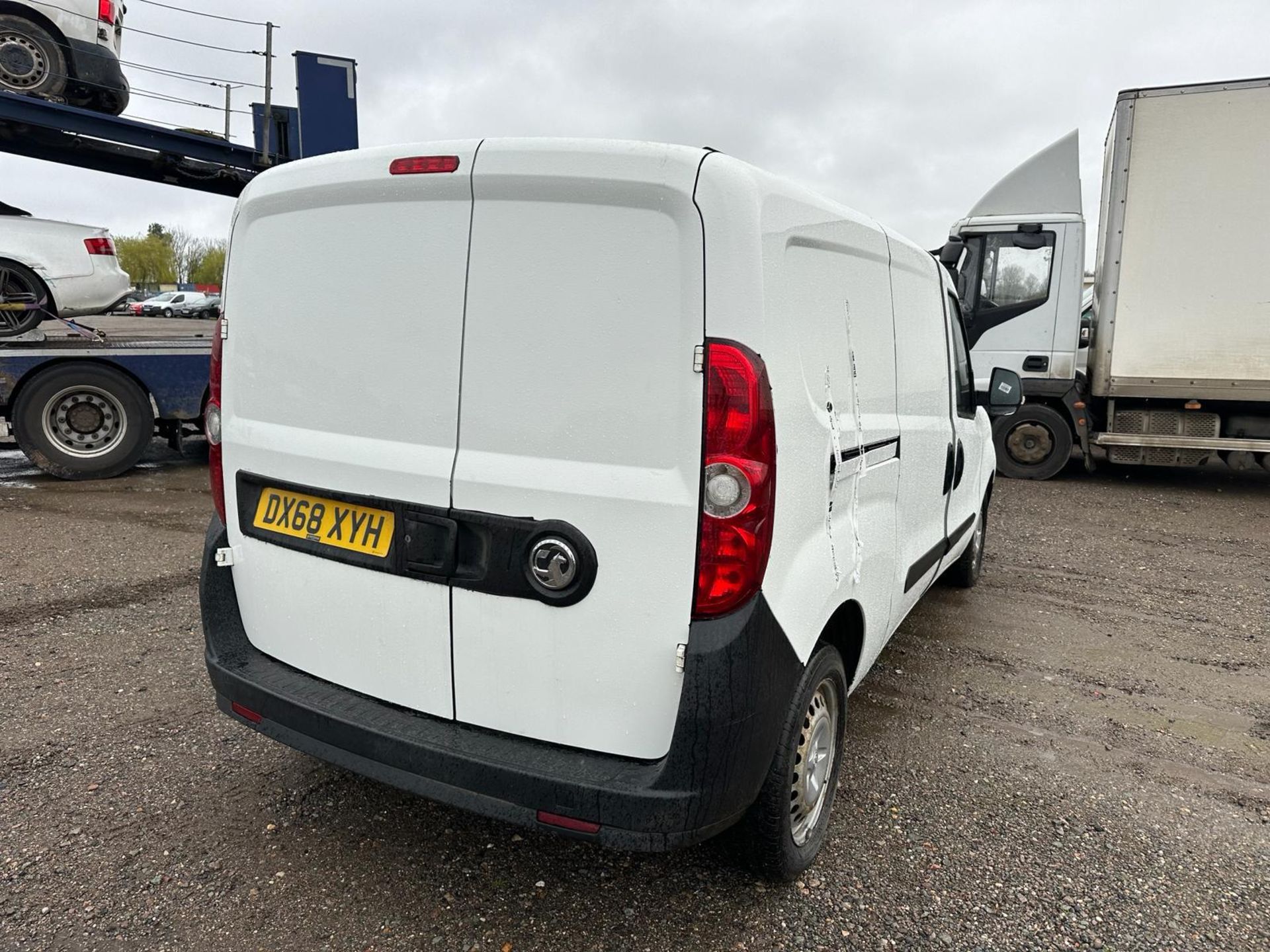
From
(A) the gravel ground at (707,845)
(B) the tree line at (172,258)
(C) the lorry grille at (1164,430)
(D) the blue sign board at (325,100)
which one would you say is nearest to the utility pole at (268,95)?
(D) the blue sign board at (325,100)

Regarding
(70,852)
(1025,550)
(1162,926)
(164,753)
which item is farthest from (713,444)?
(1025,550)

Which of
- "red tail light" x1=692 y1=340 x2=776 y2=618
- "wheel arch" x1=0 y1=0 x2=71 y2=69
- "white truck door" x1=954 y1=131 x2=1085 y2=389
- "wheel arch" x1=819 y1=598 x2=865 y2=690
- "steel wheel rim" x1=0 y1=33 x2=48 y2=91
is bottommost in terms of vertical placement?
"wheel arch" x1=819 y1=598 x2=865 y2=690

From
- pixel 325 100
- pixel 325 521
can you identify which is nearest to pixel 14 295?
pixel 325 100

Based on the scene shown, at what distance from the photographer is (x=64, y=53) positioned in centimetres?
767

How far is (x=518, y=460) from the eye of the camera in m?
1.96

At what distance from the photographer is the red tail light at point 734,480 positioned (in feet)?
5.95

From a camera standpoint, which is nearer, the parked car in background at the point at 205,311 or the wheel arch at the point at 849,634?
the wheel arch at the point at 849,634

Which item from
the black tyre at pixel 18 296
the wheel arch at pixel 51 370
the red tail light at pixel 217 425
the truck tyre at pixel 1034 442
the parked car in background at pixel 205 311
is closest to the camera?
the red tail light at pixel 217 425

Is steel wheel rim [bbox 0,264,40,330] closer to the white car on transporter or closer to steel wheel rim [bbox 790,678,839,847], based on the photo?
the white car on transporter

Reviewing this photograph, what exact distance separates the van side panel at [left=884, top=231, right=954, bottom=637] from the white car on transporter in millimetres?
501

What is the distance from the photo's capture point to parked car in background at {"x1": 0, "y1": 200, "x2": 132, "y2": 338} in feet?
23.3

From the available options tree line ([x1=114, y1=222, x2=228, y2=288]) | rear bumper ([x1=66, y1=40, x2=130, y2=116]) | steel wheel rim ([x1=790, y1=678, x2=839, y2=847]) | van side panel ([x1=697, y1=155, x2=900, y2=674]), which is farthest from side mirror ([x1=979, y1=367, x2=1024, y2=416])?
tree line ([x1=114, y1=222, x2=228, y2=288])

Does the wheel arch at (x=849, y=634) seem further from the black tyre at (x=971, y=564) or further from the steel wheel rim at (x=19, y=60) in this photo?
the steel wheel rim at (x=19, y=60)

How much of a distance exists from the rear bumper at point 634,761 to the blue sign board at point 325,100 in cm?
758
